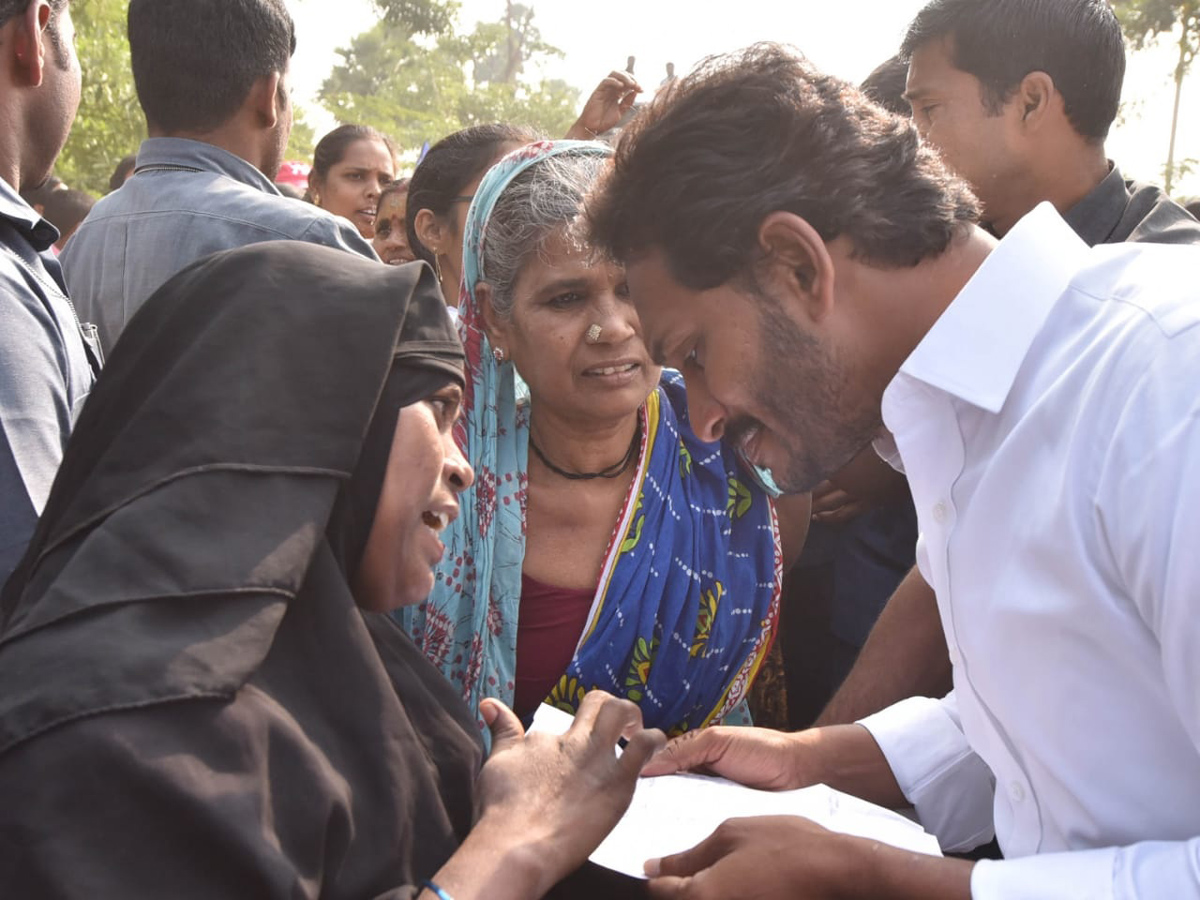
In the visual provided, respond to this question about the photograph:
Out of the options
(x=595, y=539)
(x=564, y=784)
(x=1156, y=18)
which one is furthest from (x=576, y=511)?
(x=1156, y=18)

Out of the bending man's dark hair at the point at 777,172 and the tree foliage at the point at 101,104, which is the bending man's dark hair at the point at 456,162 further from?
the tree foliage at the point at 101,104

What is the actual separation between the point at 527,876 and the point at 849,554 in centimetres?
179

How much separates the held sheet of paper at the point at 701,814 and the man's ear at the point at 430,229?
261 centimetres

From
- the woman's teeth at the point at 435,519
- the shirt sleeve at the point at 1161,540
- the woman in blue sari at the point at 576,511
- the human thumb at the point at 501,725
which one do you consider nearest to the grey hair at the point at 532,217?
the woman in blue sari at the point at 576,511

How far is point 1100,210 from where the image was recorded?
3311mm

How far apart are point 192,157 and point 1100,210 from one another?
8.93 feet

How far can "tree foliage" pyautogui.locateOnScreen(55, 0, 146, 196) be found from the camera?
1125 cm

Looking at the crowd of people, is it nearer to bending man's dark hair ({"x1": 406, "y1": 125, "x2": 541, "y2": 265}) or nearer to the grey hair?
the grey hair

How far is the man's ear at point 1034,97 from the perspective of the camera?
3344 mm

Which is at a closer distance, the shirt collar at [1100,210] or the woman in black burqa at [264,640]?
the woman in black burqa at [264,640]

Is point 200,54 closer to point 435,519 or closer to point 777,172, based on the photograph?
point 435,519

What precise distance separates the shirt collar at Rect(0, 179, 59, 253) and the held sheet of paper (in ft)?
4.63

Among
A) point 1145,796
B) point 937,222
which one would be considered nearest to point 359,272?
point 937,222

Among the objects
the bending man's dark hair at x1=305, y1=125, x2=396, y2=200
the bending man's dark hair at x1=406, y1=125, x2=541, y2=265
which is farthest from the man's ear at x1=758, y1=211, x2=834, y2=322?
the bending man's dark hair at x1=305, y1=125, x2=396, y2=200
